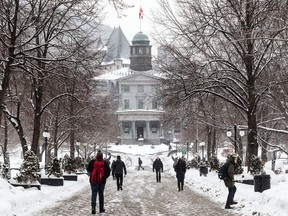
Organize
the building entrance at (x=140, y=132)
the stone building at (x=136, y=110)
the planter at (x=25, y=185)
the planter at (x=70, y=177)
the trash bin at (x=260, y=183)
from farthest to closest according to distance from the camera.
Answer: the building entrance at (x=140, y=132), the stone building at (x=136, y=110), the planter at (x=70, y=177), the planter at (x=25, y=185), the trash bin at (x=260, y=183)

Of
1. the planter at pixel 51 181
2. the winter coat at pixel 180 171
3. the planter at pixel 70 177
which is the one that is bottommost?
the planter at pixel 70 177

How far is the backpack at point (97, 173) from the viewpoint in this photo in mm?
14641

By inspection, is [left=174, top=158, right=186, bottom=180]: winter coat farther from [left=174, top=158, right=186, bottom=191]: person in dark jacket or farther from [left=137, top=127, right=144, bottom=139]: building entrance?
[left=137, top=127, right=144, bottom=139]: building entrance

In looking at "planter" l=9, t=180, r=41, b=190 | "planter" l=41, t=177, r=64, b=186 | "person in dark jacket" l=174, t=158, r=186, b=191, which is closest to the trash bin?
"person in dark jacket" l=174, t=158, r=186, b=191

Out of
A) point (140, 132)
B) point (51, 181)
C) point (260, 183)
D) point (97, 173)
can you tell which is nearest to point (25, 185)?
point (51, 181)

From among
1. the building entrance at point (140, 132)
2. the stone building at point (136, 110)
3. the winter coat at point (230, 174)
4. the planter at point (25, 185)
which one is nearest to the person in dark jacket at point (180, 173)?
the planter at point (25, 185)

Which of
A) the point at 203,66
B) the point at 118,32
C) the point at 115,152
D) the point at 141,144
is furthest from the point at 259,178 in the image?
the point at 118,32

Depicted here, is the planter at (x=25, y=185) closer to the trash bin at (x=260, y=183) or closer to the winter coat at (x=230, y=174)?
the winter coat at (x=230, y=174)

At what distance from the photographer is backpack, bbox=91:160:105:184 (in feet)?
48.0

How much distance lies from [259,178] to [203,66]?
6967 mm

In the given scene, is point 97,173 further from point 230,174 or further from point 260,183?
point 260,183

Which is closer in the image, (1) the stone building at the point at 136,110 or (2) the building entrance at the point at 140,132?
(1) the stone building at the point at 136,110

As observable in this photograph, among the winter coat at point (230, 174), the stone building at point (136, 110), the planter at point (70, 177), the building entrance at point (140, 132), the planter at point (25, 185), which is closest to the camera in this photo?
the winter coat at point (230, 174)

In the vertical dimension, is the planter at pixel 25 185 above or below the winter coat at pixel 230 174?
below
